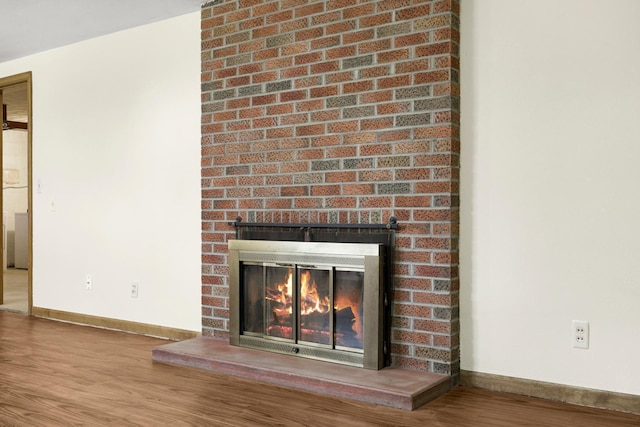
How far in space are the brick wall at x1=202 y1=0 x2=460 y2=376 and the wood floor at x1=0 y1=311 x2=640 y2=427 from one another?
0.40 meters

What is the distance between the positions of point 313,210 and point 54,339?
2.11 metres

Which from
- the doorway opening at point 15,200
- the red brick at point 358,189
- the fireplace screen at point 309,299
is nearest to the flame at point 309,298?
the fireplace screen at point 309,299

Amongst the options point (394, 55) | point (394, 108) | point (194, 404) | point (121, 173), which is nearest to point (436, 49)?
point (394, 55)

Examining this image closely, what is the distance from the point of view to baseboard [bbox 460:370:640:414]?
2473 millimetres

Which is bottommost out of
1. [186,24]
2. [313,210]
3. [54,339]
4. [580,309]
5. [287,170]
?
[54,339]

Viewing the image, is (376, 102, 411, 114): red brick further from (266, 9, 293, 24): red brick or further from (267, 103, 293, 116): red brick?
(266, 9, 293, 24): red brick

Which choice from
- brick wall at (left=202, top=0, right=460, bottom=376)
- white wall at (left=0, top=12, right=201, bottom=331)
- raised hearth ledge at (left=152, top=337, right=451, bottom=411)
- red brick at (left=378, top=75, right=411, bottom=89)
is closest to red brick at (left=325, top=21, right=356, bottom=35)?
brick wall at (left=202, top=0, right=460, bottom=376)

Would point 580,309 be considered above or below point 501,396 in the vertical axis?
above

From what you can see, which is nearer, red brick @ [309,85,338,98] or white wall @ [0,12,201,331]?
red brick @ [309,85,338,98]

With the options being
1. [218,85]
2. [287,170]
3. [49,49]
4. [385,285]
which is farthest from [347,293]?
[49,49]

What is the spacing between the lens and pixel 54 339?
397 cm

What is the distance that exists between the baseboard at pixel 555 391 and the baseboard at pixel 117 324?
187 cm

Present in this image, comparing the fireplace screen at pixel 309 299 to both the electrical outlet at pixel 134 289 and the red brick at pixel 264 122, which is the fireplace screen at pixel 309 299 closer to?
the red brick at pixel 264 122

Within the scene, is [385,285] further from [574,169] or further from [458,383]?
[574,169]
